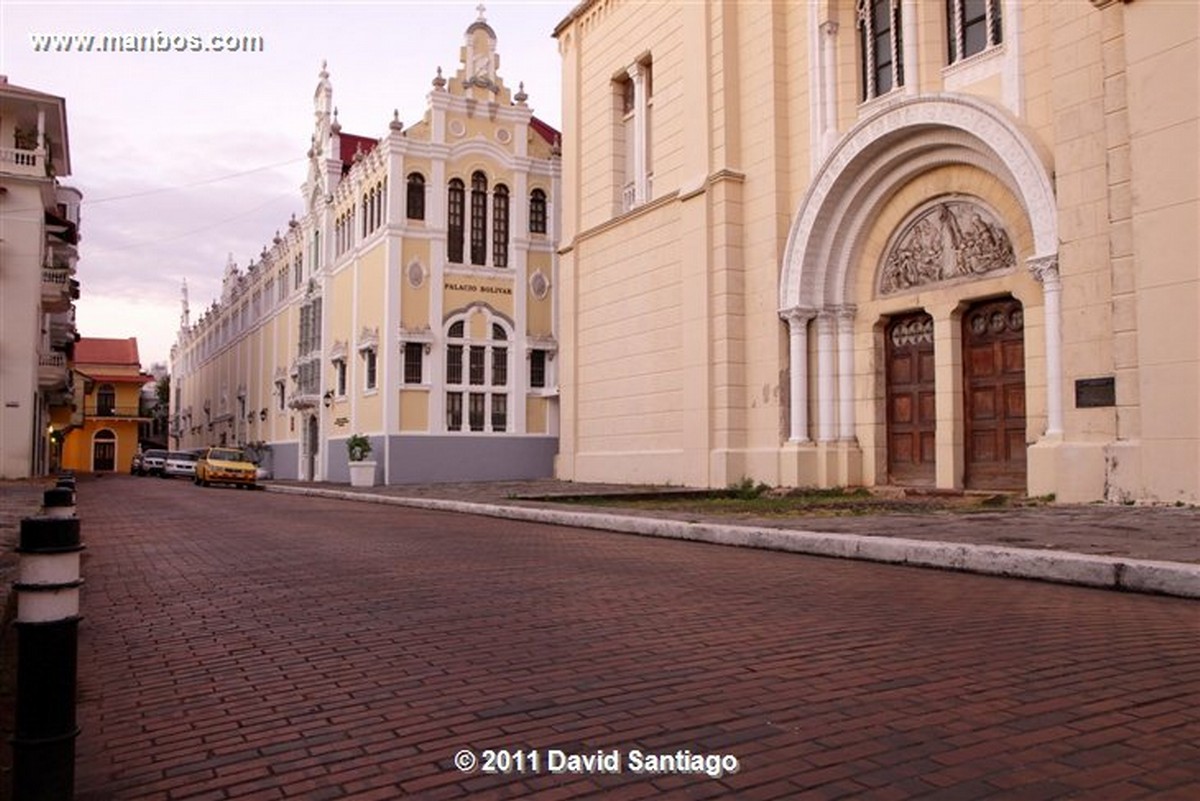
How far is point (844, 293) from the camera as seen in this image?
19125 mm

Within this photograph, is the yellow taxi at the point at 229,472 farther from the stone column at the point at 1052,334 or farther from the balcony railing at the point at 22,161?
the stone column at the point at 1052,334

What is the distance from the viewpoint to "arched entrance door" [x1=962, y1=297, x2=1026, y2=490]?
15.7 metres

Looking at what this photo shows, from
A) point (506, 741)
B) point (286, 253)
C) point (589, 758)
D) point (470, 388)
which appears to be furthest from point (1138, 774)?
point (286, 253)

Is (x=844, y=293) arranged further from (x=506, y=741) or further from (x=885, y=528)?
(x=506, y=741)

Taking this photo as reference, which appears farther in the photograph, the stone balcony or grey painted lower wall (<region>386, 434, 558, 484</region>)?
the stone balcony

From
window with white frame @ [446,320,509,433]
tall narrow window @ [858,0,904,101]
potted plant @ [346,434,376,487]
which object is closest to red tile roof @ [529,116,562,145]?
window with white frame @ [446,320,509,433]

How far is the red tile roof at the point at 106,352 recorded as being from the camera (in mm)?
78875

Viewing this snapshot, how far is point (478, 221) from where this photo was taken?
34.0 metres

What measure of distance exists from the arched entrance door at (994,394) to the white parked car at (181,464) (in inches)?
1749

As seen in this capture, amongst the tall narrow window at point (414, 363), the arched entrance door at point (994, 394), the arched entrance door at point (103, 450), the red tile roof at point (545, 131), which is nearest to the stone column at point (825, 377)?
the arched entrance door at point (994, 394)

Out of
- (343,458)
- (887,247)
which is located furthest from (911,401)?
(343,458)

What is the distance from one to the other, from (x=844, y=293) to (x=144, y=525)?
1330 centimetres

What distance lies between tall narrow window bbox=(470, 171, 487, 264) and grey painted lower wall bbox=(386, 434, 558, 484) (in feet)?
21.3

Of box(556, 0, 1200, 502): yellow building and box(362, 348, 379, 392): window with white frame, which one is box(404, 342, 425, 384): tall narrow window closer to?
box(362, 348, 379, 392): window with white frame
